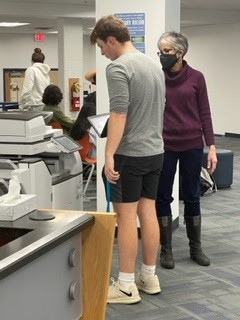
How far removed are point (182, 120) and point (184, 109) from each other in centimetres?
7

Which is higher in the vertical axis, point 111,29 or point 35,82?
point 111,29

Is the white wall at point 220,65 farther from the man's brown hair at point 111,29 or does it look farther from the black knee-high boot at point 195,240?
the man's brown hair at point 111,29

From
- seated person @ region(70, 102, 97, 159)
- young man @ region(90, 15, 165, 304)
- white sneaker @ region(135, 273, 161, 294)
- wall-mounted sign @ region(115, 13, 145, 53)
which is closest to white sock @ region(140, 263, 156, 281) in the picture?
white sneaker @ region(135, 273, 161, 294)

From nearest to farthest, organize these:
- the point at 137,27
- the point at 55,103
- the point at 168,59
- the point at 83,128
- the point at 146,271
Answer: the point at 146,271
the point at 168,59
the point at 137,27
the point at 83,128
the point at 55,103

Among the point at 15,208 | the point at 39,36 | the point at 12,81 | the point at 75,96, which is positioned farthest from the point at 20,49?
the point at 15,208

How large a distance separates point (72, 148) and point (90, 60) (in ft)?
42.2

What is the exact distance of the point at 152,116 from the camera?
302 centimetres

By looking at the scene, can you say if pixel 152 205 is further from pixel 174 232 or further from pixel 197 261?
pixel 174 232

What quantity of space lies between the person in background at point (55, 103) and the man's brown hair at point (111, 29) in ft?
9.63

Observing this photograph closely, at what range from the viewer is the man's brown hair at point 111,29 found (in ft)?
9.62

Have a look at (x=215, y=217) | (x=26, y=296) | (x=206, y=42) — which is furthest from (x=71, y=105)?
(x=26, y=296)

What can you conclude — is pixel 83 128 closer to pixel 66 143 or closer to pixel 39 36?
pixel 66 143

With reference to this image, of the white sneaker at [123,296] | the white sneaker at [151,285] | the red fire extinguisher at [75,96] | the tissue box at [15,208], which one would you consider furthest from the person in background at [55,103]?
the red fire extinguisher at [75,96]

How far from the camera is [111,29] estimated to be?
294 cm
